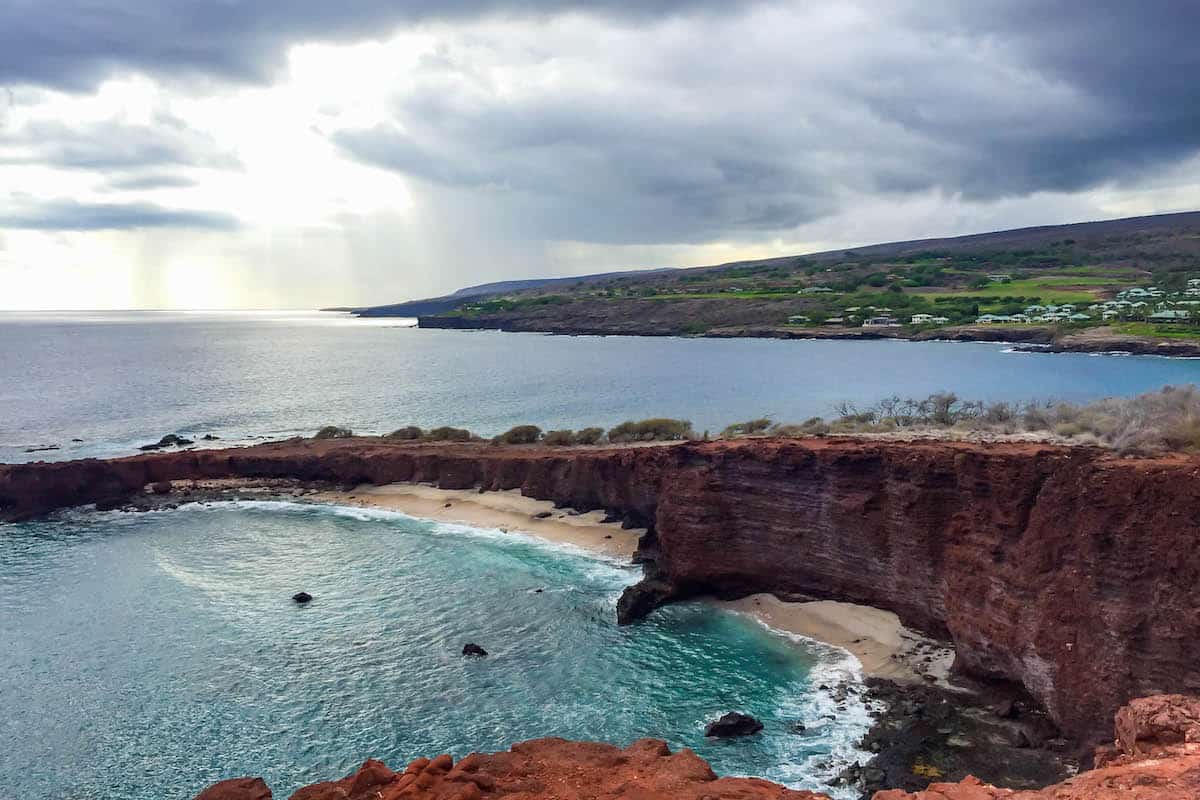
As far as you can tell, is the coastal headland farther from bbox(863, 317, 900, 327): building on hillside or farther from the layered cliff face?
bbox(863, 317, 900, 327): building on hillside

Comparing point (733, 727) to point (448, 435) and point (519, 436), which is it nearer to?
point (519, 436)

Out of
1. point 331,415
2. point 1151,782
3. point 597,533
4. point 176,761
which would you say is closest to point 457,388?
point 331,415

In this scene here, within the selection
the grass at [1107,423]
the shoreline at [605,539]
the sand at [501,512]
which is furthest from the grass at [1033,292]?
the shoreline at [605,539]

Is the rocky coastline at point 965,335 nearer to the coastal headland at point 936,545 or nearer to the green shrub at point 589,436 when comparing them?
the green shrub at point 589,436

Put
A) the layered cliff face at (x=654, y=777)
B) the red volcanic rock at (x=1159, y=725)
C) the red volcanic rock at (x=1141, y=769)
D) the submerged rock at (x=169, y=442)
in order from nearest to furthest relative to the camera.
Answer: the red volcanic rock at (x=1141, y=769)
the layered cliff face at (x=654, y=777)
the red volcanic rock at (x=1159, y=725)
the submerged rock at (x=169, y=442)

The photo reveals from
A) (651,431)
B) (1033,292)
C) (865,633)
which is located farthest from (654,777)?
(1033,292)

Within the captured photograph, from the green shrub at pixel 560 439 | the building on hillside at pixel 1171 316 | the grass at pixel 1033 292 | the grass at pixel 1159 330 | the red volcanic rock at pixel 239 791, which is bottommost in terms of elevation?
the red volcanic rock at pixel 239 791

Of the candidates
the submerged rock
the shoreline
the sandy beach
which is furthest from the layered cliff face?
the submerged rock

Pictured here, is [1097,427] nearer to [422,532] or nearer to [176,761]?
[176,761]
